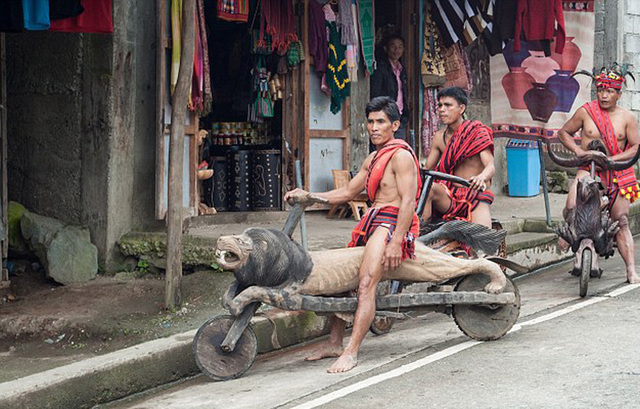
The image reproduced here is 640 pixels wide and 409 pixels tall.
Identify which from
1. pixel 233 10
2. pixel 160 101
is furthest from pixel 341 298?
pixel 233 10

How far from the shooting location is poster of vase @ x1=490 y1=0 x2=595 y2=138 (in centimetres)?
1244

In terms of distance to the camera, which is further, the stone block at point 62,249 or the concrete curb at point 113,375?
the stone block at point 62,249

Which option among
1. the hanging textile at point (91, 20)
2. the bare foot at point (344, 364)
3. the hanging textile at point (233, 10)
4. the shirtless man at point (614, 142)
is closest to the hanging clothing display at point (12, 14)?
the hanging textile at point (91, 20)

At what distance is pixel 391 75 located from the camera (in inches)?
527

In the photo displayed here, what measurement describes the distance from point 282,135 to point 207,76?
2.18 metres

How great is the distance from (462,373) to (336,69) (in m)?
6.87

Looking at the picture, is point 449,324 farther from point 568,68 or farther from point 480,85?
point 480,85

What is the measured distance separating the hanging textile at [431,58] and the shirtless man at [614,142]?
176 inches

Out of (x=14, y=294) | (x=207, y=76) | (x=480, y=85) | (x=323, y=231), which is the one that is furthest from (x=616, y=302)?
(x=480, y=85)

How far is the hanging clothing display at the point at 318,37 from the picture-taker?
12.1m

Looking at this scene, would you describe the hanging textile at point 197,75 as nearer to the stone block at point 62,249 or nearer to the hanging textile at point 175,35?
the hanging textile at point 175,35

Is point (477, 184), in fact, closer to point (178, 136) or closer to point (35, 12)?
point (178, 136)

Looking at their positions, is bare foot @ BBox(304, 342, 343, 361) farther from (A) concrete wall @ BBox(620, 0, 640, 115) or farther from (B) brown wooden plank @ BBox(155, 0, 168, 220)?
(A) concrete wall @ BBox(620, 0, 640, 115)

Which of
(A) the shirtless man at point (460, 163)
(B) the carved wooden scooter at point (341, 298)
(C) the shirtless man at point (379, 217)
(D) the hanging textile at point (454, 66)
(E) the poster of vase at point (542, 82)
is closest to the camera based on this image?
(B) the carved wooden scooter at point (341, 298)
